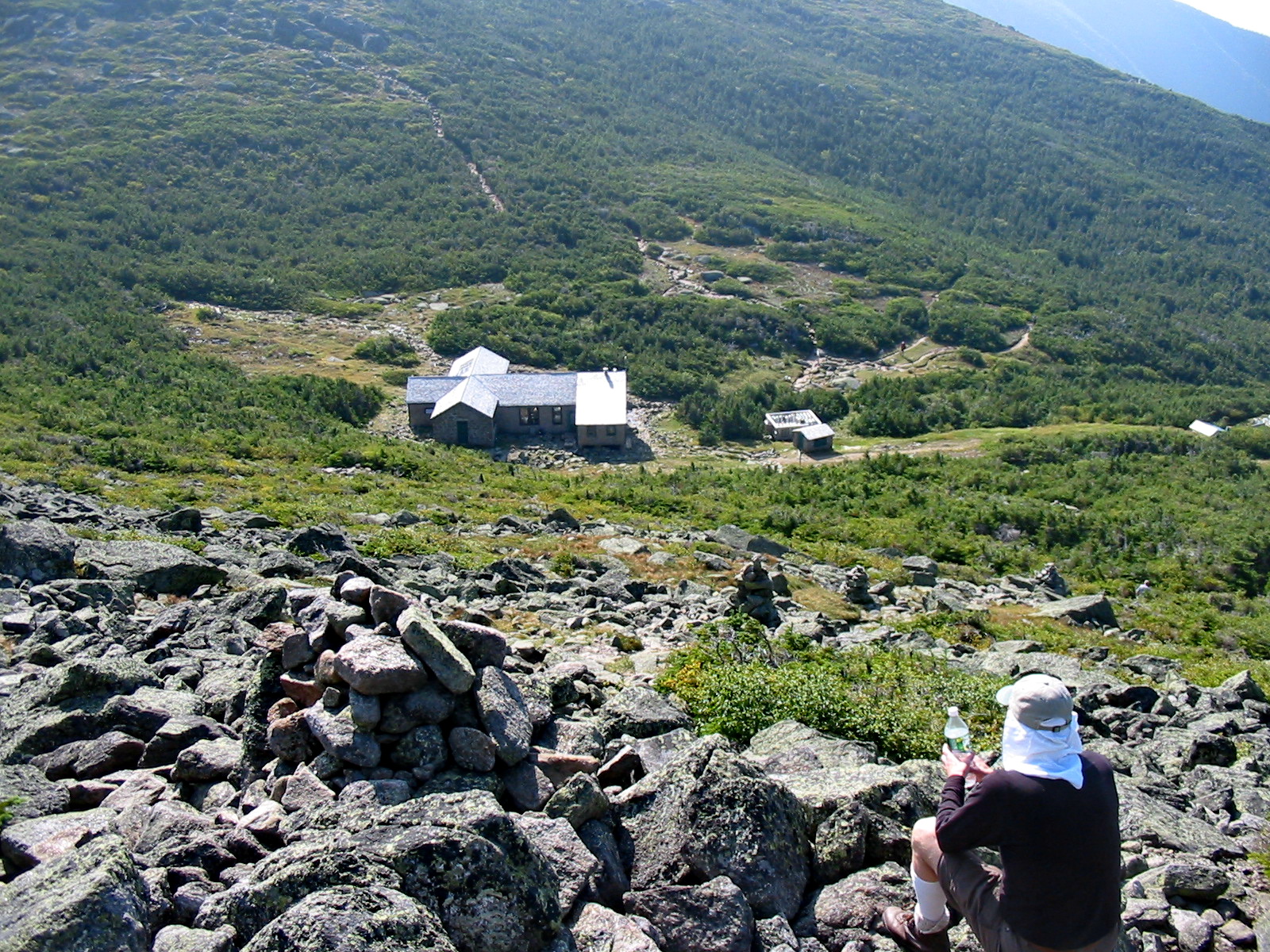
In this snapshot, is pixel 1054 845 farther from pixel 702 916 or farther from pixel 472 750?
pixel 472 750

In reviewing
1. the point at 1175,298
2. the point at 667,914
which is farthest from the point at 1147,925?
the point at 1175,298

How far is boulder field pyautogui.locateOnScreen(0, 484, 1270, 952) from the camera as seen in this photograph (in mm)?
4172

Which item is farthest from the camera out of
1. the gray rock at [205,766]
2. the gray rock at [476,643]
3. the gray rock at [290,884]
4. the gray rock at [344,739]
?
the gray rock at [476,643]

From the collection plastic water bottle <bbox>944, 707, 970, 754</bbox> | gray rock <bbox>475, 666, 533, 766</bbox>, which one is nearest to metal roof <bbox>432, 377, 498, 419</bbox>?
gray rock <bbox>475, 666, 533, 766</bbox>

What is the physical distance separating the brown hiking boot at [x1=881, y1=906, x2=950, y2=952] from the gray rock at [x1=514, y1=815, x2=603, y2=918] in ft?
5.65

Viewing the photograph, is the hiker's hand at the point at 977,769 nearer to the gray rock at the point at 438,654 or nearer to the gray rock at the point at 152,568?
the gray rock at the point at 438,654

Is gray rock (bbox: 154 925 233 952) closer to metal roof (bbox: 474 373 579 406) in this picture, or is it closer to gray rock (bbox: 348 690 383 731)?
gray rock (bbox: 348 690 383 731)

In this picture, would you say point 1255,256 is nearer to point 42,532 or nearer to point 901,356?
point 901,356

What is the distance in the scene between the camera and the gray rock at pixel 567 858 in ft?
16.3

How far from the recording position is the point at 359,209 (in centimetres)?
8225

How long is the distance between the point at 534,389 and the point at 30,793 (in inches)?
1593

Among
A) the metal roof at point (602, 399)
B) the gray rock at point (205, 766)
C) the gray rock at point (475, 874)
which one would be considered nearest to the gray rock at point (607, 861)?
the gray rock at point (475, 874)

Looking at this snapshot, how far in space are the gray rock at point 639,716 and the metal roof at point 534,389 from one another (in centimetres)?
3693

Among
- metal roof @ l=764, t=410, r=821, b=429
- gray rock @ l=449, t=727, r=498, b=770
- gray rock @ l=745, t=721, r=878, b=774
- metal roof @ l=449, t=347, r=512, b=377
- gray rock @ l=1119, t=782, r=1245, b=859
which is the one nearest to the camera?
gray rock @ l=449, t=727, r=498, b=770
